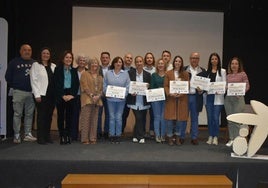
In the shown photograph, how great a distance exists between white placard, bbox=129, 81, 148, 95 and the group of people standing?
68 mm

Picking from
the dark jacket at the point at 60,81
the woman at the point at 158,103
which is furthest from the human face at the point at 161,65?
the dark jacket at the point at 60,81

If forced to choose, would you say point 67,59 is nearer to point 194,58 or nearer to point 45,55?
point 45,55

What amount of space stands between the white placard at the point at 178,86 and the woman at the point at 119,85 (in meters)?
0.68

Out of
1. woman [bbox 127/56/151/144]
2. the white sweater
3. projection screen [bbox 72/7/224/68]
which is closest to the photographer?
the white sweater

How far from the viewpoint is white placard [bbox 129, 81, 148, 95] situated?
469cm

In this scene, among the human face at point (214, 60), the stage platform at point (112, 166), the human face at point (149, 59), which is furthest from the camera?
the human face at point (149, 59)

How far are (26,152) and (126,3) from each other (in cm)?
403

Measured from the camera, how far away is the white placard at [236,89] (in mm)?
4513

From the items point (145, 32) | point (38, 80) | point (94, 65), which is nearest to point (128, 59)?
point (94, 65)

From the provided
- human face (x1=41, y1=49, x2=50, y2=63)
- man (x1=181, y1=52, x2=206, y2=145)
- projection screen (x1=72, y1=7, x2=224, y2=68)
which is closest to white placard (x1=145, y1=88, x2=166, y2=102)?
man (x1=181, y1=52, x2=206, y2=145)

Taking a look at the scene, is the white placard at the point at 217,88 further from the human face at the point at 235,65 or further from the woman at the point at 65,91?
the woman at the point at 65,91

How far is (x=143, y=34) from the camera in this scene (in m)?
6.84

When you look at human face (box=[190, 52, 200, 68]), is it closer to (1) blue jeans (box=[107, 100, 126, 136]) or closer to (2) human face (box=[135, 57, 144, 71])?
(2) human face (box=[135, 57, 144, 71])

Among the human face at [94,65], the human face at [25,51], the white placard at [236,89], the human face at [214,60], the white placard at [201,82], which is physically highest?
the human face at [25,51]
